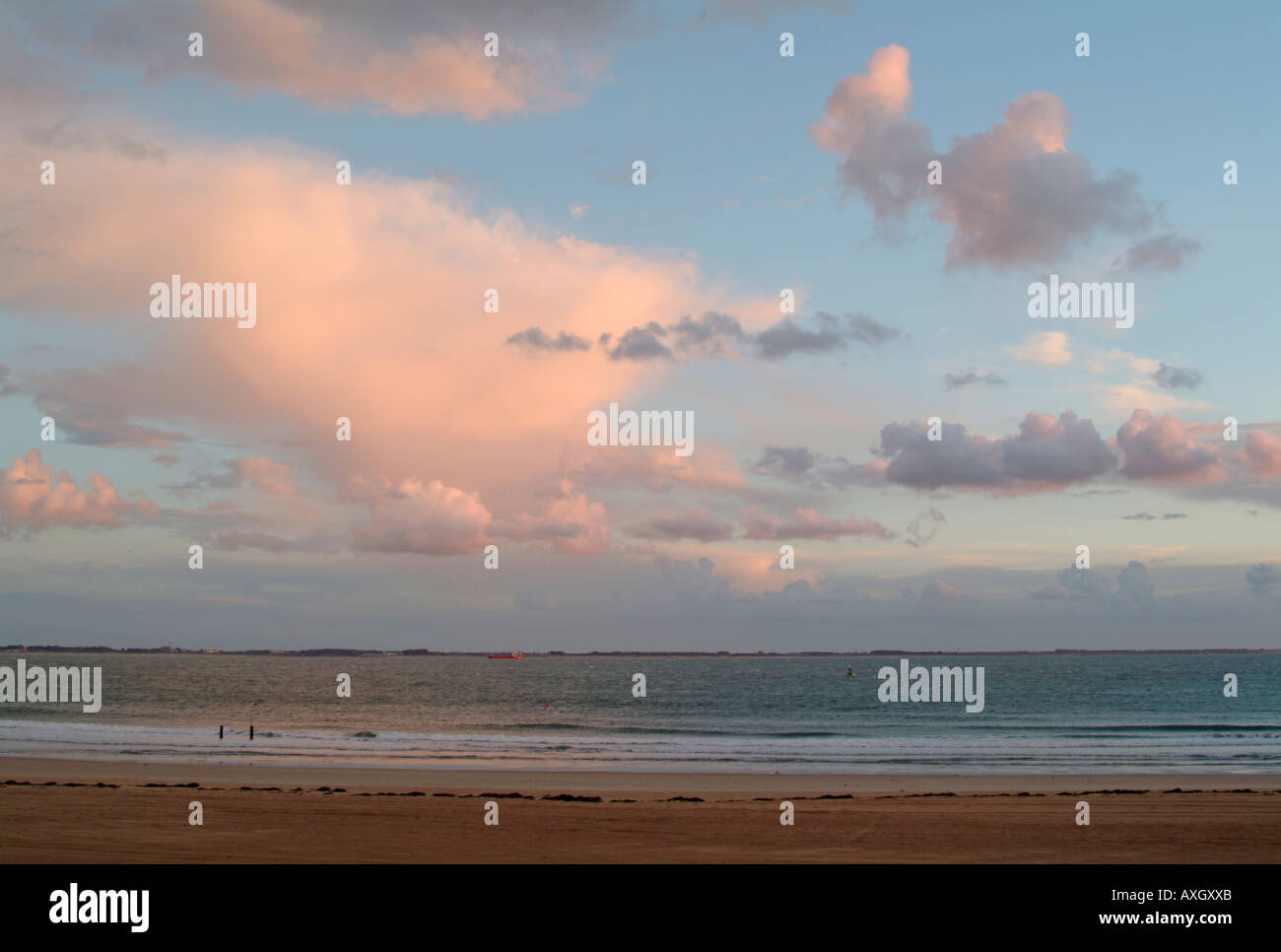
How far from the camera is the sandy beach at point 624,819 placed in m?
16.8

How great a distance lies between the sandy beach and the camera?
1678cm

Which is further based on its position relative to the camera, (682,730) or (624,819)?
(682,730)

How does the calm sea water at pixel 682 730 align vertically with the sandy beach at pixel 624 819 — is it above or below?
below

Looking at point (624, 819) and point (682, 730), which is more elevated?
point (624, 819)

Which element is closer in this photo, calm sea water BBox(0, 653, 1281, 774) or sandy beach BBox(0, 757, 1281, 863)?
sandy beach BBox(0, 757, 1281, 863)

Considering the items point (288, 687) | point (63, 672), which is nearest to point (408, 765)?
point (288, 687)

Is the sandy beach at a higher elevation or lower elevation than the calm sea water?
higher

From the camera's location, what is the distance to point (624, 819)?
69.3 feet

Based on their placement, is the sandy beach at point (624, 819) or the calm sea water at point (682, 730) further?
the calm sea water at point (682, 730)

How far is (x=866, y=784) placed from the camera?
3002 centimetres
